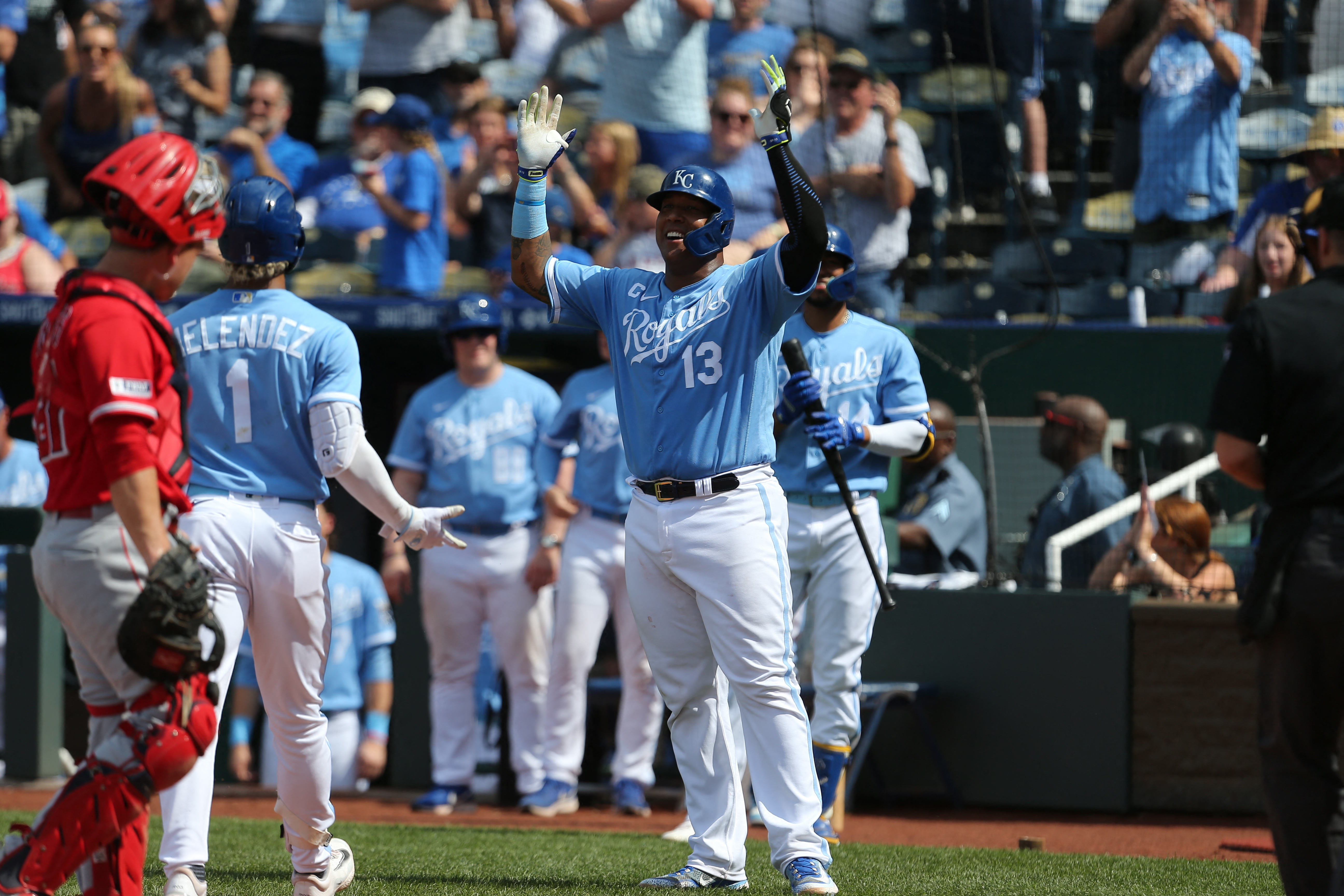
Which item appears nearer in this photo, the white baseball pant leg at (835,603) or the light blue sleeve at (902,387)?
the white baseball pant leg at (835,603)

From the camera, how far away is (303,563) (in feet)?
14.4

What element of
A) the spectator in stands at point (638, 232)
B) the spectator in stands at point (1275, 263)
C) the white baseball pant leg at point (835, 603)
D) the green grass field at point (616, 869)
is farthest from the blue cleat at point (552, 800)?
the spectator in stands at point (1275, 263)

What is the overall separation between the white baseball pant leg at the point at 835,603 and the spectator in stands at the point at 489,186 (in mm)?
5262

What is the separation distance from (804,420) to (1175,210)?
5189 mm

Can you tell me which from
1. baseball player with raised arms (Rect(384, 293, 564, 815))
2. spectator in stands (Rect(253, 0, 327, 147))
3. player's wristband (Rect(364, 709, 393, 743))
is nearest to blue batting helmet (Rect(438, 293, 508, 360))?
baseball player with raised arms (Rect(384, 293, 564, 815))

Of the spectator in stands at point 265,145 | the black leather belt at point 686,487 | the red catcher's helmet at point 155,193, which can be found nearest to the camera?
the red catcher's helmet at point 155,193

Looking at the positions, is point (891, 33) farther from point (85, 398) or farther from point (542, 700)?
point (85, 398)

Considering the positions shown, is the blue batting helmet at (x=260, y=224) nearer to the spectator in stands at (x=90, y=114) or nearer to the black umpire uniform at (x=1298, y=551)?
the black umpire uniform at (x=1298, y=551)

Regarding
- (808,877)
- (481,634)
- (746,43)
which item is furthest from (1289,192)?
(808,877)

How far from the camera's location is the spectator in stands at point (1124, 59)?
410 inches

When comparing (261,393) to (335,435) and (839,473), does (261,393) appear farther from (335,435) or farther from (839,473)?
(839,473)

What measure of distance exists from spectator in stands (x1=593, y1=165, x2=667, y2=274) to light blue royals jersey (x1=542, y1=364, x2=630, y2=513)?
1217 mm

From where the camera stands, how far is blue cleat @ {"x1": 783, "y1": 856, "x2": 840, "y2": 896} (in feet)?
15.2

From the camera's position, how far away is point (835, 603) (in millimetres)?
6148
